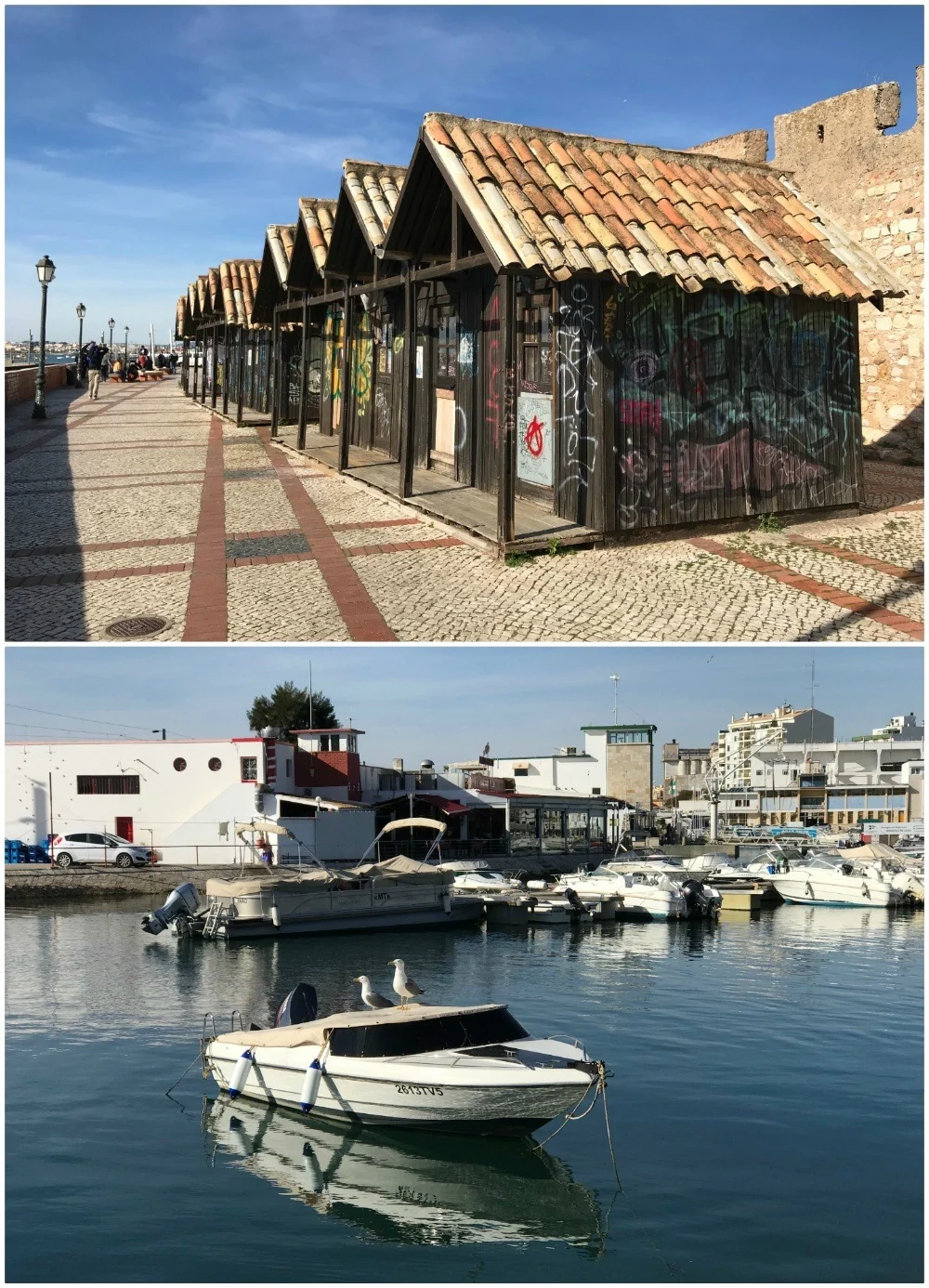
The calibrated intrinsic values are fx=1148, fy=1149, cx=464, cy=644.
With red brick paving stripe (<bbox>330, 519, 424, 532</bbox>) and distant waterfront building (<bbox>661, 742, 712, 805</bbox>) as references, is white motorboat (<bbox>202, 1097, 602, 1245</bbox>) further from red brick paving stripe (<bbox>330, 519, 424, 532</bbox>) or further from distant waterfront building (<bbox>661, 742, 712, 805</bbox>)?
distant waterfront building (<bbox>661, 742, 712, 805</bbox>)

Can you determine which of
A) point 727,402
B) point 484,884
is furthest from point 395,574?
point 484,884

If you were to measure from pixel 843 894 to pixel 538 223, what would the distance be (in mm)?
30805

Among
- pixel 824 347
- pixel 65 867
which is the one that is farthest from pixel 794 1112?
pixel 65 867

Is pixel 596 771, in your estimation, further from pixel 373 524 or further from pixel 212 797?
pixel 373 524

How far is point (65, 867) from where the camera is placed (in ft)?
129

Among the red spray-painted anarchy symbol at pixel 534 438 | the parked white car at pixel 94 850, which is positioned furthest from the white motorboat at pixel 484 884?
the red spray-painted anarchy symbol at pixel 534 438

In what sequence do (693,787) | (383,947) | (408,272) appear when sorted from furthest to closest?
(693,787) < (383,947) < (408,272)

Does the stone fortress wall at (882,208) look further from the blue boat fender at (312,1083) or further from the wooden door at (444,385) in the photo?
the blue boat fender at (312,1083)

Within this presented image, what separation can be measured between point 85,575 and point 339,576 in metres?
3.51

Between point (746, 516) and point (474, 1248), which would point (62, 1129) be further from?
point (746, 516)

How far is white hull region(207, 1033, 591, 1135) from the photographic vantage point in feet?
41.4

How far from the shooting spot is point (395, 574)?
15172 millimetres

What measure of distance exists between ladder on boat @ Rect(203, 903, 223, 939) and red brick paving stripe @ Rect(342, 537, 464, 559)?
56.0 feet

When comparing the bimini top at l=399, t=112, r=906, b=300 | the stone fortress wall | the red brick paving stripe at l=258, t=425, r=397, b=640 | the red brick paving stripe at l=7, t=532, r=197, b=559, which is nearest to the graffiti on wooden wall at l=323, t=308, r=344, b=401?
the red brick paving stripe at l=258, t=425, r=397, b=640
